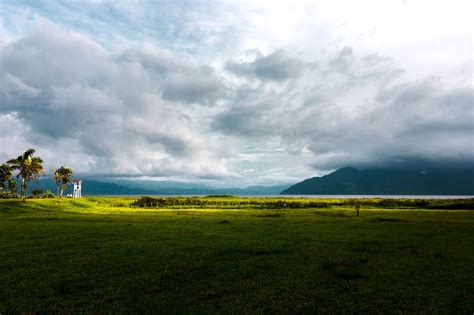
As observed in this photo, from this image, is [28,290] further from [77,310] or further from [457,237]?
[457,237]

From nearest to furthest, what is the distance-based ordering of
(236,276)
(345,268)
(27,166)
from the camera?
(236,276), (345,268), (27,166)

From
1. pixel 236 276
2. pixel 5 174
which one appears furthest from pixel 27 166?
pixel 236 276

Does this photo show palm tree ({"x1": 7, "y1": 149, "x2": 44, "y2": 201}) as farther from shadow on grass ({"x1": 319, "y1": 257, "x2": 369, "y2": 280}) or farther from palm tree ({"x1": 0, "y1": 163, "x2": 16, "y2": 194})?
shadow on grass ({"x1": 319, "y1": 257, "x2": 369, "y2": 280})

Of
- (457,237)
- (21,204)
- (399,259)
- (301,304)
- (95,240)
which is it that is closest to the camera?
(301,304)

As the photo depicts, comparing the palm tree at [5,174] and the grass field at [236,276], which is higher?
the palm tree at [5,174]

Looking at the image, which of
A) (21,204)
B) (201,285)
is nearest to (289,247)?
(201,285)

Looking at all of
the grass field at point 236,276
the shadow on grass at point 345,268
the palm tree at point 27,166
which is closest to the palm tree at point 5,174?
the palm tree at point 27,166

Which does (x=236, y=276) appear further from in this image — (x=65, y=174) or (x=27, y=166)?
(x=65, y=174)

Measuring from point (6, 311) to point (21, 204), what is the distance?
72.8 meters

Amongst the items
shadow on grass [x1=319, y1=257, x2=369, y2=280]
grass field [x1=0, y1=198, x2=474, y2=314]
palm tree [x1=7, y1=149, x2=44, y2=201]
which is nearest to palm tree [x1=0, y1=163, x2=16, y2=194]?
palm tree [x1=7, y1=149, x2=44, y2=201]

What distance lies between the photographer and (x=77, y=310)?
448 inches

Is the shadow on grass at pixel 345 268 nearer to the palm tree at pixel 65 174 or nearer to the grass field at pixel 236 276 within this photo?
the grass field at pixel 236 276

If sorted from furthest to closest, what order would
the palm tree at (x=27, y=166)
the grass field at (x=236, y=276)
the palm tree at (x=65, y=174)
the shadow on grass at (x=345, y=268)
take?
1. the palm tree at (x=65, y=174)
2. the palm tree at (x=27, y=166)
3. the shadow on grass at (x=345, y=268)
4. the grass field at (x=236, y=276)

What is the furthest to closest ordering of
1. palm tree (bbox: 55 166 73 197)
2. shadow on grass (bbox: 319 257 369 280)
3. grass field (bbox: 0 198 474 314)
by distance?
palm tree (bbox: 55 166 73 197) → shadow on grass (bbox: 319 257 369 280) → grass field (bbox: 0 198 474 314)
